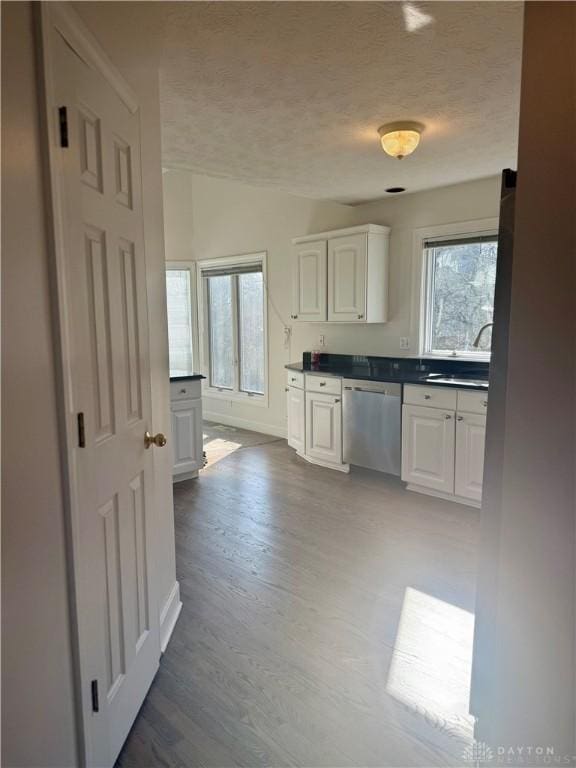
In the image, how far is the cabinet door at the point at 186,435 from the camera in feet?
13.2

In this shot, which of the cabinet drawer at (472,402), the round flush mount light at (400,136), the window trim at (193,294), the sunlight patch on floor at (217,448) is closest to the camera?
the round flush mount light at (400,136)

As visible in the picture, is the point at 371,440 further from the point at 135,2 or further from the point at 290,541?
the point at 135,2

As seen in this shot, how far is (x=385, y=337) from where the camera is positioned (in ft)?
15.2

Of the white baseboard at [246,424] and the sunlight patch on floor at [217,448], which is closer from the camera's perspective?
the sunlight patch on floor at [217,448]

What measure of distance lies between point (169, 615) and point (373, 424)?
233 centimetres

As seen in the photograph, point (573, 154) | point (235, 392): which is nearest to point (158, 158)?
point (573, 154)

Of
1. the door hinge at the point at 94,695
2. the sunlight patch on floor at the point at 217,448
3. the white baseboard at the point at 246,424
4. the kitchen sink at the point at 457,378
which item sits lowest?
the sunlight patch on floor at the point at 217,448

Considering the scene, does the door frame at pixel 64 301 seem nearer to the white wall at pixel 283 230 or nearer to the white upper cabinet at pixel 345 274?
the white upper cabinet at pixel 345 274

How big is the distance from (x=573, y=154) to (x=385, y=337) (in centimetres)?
371

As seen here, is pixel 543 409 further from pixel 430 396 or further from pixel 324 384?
pixel 324 384

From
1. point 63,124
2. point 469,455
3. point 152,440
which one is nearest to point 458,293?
point 469,455

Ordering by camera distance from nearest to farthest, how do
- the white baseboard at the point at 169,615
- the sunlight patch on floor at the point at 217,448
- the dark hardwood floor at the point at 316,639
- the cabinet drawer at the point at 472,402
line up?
the dark hardwood floor at the point at 316,639 < the white baseboard at the point at 169,615 < the cabinet drawer at the point at 472,402 < the sunlight patch on floor at the point at 217,448

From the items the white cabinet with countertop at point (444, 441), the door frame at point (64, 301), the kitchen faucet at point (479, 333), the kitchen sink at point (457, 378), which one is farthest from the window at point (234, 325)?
the door frame at point (64, 301)

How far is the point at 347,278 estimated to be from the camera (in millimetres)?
4426
